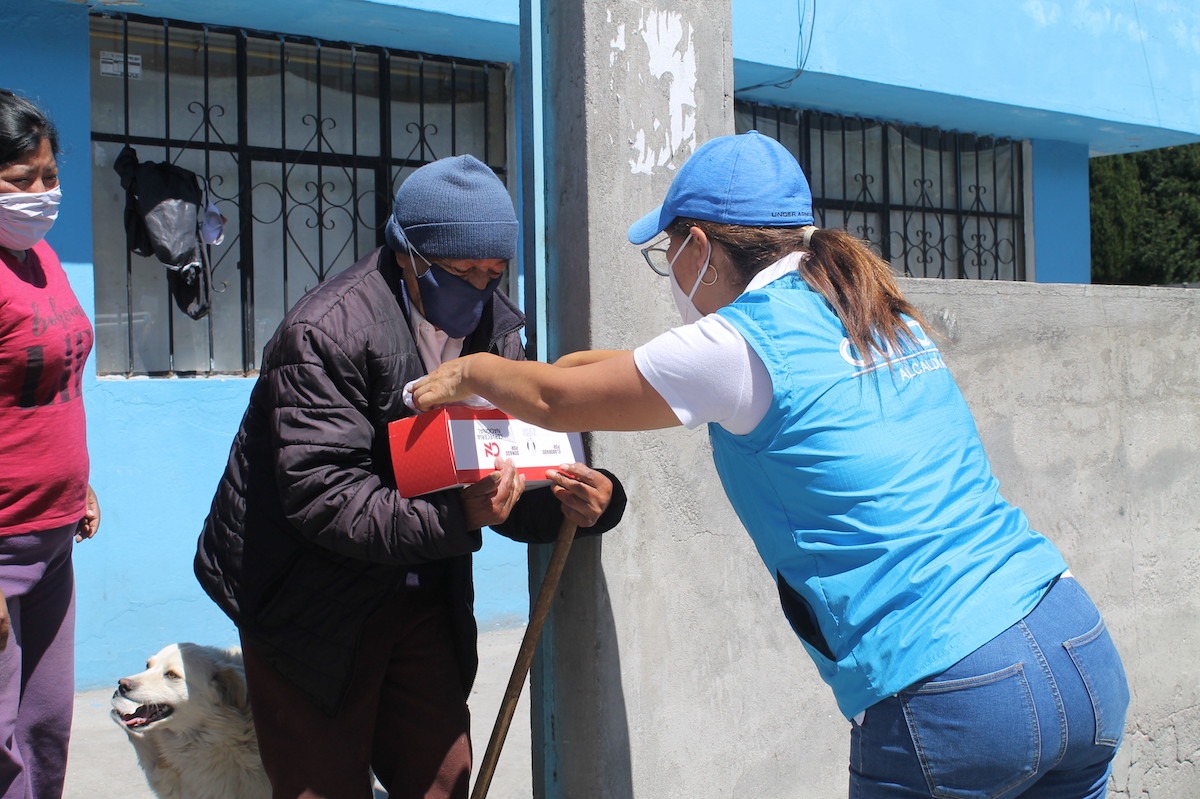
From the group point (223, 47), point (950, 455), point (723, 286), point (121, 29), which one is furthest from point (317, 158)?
point (950, 455)

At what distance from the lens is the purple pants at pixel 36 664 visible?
8.32 ft

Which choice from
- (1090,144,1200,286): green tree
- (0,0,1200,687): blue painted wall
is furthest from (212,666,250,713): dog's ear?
(1090,144,1200,286): green tree

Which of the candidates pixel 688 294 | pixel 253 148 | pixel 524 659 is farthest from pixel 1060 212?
pixel 688 294

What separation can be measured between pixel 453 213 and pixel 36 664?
4.96 ft

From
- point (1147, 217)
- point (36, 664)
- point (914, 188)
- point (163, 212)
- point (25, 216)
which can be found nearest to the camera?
point (25, 216)

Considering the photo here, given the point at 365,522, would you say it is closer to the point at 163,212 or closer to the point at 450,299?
the point at 450,299

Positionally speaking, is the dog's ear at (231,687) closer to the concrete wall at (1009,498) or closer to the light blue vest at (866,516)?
the concrete wall at (1009,498)

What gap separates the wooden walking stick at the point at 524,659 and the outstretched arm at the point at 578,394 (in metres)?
0.60

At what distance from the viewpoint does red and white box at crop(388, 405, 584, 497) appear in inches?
87.7

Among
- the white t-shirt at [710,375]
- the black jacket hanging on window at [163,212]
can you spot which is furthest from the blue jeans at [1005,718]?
the black jacket hanging on window at [163,212]

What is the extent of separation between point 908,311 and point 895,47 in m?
5.44

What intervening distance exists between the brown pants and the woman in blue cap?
795mm

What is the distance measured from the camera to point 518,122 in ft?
19.9

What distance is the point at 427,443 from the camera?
7.35 ft
